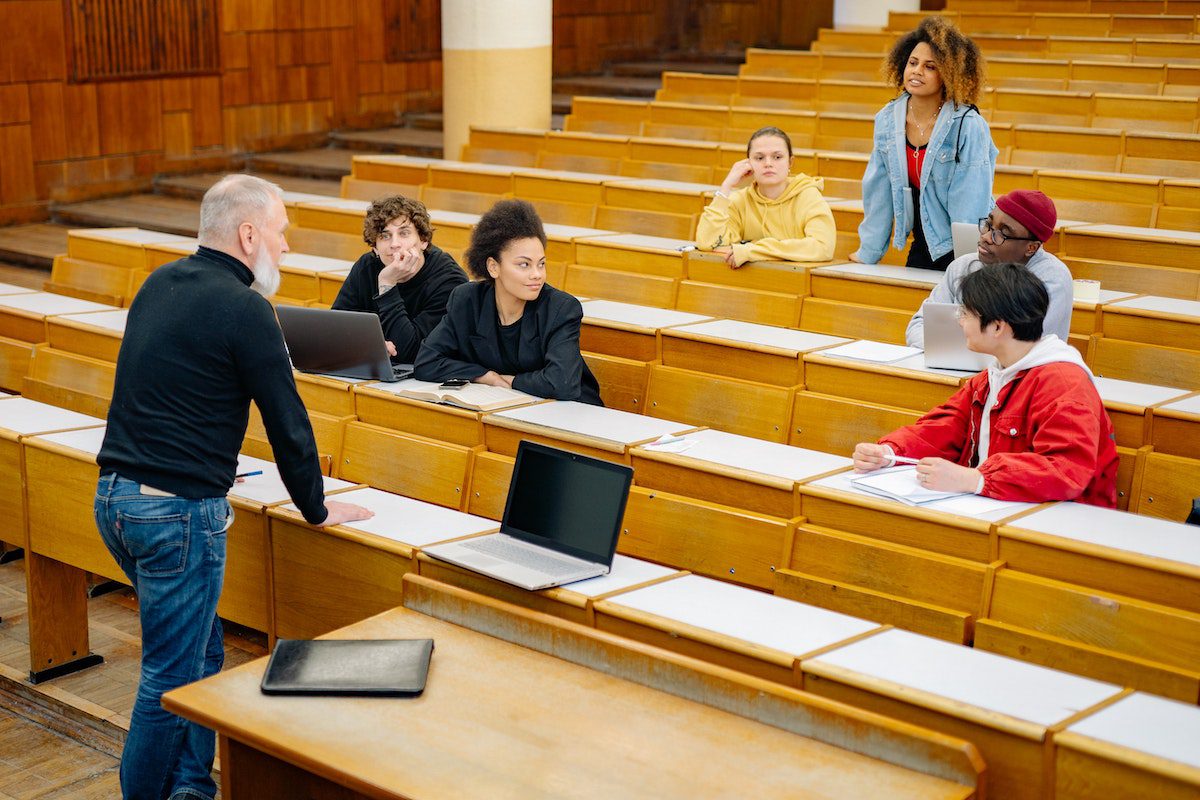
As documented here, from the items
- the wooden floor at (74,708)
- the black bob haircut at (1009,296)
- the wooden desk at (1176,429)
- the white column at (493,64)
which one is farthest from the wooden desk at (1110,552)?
the white column at (493,64)

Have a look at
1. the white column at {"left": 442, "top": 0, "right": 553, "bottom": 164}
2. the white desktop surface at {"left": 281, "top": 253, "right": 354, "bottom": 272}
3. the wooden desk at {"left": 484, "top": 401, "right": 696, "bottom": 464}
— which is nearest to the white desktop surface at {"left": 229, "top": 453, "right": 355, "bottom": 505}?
the wooden desk at {"left": 484, "top": 401, "right": 696, "bottom": 464}

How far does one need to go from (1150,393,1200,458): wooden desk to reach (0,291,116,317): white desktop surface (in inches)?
108

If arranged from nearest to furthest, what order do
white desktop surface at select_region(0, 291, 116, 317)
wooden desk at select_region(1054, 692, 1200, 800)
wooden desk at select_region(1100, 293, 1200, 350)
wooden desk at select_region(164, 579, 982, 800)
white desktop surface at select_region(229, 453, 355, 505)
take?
wooden desk at select_region(1054, 692, 1200, 800)
wooden desk at select_region(164, 579, 982, 800)
white desktop surface at select_region(229, 453, 355, 505)
wooden desk at select_region(1100, 293, 1200, 350)
white desktop surface at select_region(0, 291, 116, 317)

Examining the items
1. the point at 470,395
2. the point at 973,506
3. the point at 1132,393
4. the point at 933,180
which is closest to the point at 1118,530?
the point at 973,506

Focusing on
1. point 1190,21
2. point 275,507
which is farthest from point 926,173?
point 1190,21

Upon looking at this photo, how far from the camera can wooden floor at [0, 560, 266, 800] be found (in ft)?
7.43

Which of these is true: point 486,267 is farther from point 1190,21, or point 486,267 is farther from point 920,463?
point 1190,21

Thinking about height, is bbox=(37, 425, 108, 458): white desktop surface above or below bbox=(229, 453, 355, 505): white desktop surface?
above

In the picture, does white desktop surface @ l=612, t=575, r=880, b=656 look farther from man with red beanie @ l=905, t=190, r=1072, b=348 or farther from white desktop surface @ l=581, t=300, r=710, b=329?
white desktop surface @ l=581, t=300, r=710, b=329

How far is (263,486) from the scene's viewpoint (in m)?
2.29

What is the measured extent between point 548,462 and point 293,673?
0.48m

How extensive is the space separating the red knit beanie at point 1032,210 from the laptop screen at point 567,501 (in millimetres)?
998

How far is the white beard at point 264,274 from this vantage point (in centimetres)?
192

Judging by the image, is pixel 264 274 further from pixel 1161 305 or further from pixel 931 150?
pixel 1161 305
